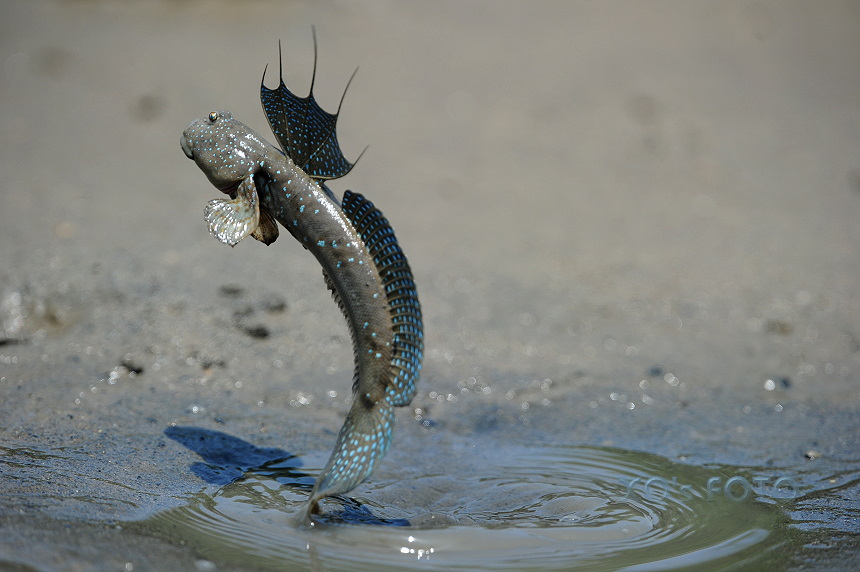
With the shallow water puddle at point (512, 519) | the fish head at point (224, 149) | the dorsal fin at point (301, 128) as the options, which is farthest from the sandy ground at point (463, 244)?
the dorsal fin at point (301, 128)

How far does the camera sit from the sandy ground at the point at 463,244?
384 centimetres

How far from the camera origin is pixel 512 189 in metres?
6.13

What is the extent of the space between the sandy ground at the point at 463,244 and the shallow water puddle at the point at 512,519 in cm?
21

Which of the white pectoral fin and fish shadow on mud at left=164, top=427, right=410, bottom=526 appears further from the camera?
fish shadow on mud at left=164, top=427, right=410, bottom=526

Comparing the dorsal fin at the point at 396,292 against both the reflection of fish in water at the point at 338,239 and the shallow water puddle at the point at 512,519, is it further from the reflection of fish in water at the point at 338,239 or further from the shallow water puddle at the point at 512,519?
the shallow water puddle at the point at 512,519

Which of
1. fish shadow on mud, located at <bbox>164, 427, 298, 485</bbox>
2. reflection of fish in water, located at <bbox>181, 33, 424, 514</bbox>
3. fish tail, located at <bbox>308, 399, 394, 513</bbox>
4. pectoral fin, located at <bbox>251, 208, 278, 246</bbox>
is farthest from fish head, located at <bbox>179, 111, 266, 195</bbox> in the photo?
fish shadow on mud, located at <bbox>164, 427, 298, 485</bbox>

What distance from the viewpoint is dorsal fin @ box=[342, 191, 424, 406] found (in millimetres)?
2863

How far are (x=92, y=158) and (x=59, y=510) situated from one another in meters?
3.85

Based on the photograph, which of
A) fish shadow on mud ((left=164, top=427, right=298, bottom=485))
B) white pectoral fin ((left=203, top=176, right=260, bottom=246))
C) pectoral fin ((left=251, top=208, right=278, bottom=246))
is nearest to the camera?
white pectoral fin ((left=203, top=176, right=260, bottom=246))

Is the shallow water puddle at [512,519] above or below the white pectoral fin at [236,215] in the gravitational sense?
below

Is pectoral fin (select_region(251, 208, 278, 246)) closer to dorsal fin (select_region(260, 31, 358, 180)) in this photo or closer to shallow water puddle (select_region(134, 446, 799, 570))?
dorsal fin (select_region(260, 31, 358, 180))

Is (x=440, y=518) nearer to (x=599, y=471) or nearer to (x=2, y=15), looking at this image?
(x=599, y=471)

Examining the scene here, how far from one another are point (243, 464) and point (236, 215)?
3.88ft

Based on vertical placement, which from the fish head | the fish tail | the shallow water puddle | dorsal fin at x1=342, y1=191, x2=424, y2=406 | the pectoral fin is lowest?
the shallow water puddle
